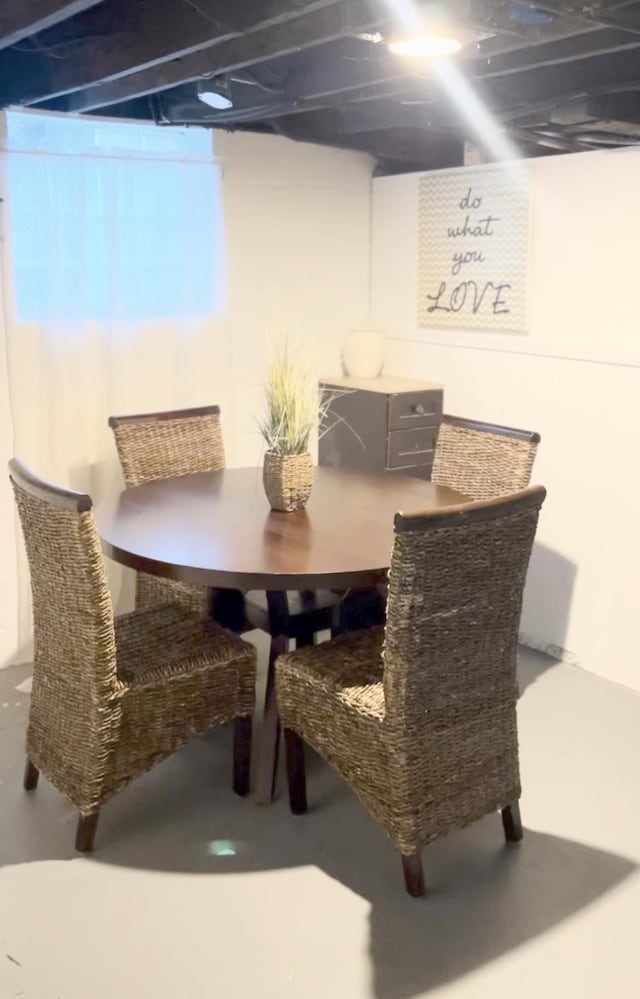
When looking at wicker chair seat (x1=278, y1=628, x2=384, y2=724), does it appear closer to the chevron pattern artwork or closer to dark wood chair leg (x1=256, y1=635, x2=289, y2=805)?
dark wood chair leg (x1=256, y1=635, x2=289, y2=805)

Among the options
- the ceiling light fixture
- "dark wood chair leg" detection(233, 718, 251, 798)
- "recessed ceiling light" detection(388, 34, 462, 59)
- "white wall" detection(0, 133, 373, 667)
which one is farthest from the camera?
"white wall" detection(0, 133, 373, 667)

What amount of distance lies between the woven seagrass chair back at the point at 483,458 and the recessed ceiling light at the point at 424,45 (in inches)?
47.2

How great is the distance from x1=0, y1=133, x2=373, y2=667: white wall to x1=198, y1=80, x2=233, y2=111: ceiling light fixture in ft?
2.11

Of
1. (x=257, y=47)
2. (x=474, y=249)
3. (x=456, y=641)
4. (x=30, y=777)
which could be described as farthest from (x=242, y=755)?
(x=474, y=249)

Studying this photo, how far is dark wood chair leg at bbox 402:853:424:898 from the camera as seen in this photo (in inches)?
84.1

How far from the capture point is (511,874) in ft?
7.39

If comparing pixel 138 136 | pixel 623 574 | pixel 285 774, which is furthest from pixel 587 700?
pixel 138 136

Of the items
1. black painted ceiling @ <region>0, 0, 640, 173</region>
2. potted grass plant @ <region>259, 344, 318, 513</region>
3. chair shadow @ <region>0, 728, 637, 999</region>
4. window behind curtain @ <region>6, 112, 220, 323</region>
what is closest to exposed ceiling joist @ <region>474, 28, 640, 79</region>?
black painted ceiling @ <region>0, 0, 640, 173</region>

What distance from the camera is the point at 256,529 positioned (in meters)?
2.53

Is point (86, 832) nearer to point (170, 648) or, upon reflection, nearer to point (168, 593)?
point (170, 648)

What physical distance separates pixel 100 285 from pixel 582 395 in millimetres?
1783

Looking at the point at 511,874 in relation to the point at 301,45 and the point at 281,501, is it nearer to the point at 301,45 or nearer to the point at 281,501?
the point at 281,501

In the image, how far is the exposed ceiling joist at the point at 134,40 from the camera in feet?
6.42

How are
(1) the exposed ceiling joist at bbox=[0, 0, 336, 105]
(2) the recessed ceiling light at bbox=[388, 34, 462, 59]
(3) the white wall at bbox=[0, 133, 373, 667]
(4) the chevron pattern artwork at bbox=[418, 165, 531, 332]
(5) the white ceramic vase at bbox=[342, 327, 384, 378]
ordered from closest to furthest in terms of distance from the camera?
(1) the exposed ceiling joist at bbox=[0, 0, 336, 105] → (2) the recessed ceiling light at bbox=[388, 34, 462, 59] → (4) the chevron pattern artwork at bbox=[418, 165, 531, 332] → (3) the white wall at bbox=[0, 133, 373, 667] → (5) the white ceramic vase at bbox=[342, 327, 384, 378]
